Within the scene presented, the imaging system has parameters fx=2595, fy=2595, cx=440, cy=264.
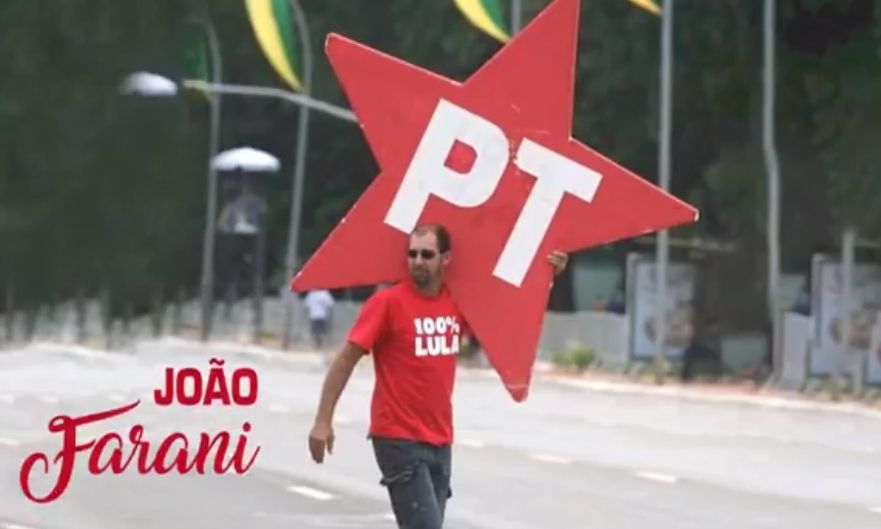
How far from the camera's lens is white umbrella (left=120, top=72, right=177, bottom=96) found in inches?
595

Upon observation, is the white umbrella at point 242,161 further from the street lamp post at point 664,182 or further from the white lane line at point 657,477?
the street lamp post at point 664,182

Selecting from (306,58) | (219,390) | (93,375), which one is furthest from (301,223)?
(219,390)

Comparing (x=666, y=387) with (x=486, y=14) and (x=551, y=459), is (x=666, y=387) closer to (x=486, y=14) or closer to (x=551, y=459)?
(x=486, y=14)

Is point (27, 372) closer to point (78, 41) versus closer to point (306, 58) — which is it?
point (78, 41)

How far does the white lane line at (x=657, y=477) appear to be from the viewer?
18.0 metres

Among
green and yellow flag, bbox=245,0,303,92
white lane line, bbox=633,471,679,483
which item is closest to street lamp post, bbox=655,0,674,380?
green and yellow flag, bbox=245,0,303,92

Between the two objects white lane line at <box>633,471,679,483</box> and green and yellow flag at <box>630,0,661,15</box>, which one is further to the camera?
green and yellow flag at <box>630,0,661,15</box>

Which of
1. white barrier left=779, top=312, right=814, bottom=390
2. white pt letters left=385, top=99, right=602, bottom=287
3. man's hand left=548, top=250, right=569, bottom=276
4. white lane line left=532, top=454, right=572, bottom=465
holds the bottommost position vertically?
white lane line left=532, top=454, right=572, bottom=465

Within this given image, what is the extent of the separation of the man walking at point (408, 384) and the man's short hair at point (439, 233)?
0.79 feet

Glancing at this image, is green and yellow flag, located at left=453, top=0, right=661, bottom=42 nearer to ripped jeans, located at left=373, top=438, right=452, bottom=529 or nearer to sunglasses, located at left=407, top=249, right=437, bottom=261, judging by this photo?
ripped jeans, located at left=373, top=438, right=452, bottom=529

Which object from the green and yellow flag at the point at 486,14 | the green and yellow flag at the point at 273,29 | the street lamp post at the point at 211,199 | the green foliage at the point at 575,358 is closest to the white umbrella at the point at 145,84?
the street lamp post at the point at 211,199

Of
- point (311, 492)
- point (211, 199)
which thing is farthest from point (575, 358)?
point (311, 492)

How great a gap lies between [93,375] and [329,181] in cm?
2325

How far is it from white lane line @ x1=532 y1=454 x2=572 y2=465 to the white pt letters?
1111 centimetres
